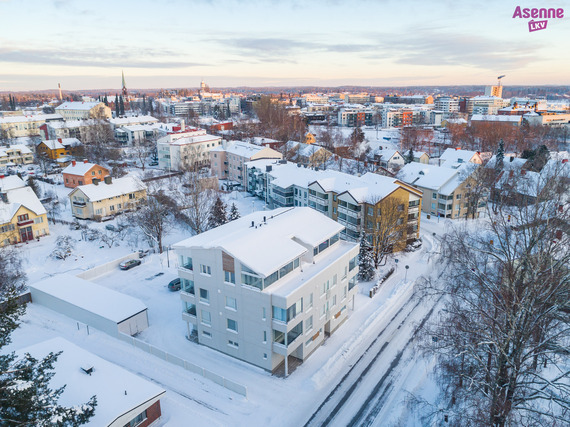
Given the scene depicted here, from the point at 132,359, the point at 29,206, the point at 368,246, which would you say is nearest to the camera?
the point at 132,359

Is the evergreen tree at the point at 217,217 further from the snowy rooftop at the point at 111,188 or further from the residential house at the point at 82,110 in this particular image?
the residential house at the point at 82,110

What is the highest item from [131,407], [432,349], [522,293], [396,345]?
[522,293]

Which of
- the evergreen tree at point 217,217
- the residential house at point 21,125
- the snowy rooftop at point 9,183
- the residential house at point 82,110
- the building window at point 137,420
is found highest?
the residential house at point 82,110

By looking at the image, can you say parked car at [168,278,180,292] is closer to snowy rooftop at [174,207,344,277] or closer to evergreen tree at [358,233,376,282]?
snowy rooftop at [174,207,344,277]

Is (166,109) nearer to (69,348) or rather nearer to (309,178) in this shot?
(309,178)

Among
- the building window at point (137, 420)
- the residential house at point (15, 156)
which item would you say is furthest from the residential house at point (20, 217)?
the residential house at point (15, 156)

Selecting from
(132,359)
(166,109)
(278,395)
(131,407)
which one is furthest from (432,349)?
(166,109)
